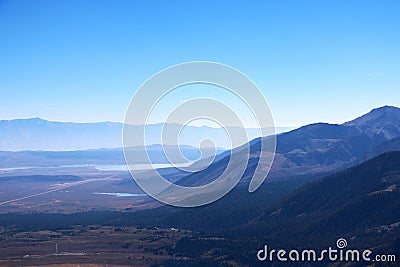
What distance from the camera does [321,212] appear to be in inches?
4409

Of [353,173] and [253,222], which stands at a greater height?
[353,173]

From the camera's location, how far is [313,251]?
245ft

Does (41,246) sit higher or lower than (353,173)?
lower

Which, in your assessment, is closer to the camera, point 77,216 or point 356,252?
point 356,252

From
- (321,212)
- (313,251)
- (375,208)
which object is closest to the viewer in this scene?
(313,251)

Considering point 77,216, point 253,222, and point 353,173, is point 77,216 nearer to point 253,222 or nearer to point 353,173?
point 253,222

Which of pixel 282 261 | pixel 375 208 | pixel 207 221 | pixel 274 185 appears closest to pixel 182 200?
pixel 274 185

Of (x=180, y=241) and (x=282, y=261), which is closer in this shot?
(x=282, y=261)

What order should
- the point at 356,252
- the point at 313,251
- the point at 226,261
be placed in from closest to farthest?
the point at 356,252 → the point at 313,251 → the point at 226,261

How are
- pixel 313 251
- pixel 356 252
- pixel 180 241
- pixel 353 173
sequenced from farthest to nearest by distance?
pixel 353 173, pixel 180 241, pixel 313 251, pixel 356 252

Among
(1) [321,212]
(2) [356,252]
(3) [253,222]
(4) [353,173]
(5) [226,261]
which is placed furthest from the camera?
(4) [353,173]

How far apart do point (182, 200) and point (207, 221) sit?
45.9 meters

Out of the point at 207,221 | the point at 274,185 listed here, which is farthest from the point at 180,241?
the point at 274,185

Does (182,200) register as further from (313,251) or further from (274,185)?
(313,251)
